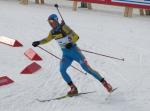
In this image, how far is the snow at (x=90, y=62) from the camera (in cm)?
795

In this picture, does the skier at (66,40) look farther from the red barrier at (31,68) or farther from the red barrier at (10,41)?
the red barrier at (10,41)

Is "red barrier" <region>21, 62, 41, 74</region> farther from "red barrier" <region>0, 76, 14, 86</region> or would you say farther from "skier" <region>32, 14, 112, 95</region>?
"skier" <region>32, 14, 112, 95</region>

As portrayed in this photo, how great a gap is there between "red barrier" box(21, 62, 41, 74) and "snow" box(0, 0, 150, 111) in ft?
0.40

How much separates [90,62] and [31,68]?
5.81ft

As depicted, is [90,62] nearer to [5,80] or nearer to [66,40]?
[5,80]

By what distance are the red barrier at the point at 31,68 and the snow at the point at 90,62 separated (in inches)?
4.8

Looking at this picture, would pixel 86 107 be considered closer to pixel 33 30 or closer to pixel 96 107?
pixel 96 107

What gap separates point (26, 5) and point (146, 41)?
8548 mm

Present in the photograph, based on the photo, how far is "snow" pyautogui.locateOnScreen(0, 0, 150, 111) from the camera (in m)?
7.95

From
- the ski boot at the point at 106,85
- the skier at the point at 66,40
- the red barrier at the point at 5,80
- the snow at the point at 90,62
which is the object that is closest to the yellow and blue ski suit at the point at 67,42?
the skier at the point at 66,40

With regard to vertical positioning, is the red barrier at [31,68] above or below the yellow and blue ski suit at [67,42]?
below

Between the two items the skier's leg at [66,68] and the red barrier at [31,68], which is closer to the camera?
the skier's leg at [66,68]

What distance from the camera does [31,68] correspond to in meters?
9.94

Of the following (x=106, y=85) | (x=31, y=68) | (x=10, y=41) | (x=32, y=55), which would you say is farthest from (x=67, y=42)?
(x=10, y=41)
